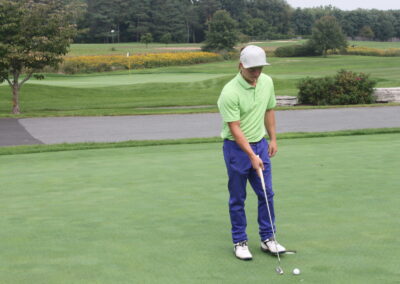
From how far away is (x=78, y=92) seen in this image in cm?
3628

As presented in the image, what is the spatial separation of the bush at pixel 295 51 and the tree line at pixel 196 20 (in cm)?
2860

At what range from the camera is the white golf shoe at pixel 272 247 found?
5.46 m

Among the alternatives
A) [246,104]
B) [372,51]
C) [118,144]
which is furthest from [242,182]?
[372,51]

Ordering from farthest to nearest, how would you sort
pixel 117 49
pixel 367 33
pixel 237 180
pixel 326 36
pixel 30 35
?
1. pixel 367 33
2. pixel 117 49
3. pixel 326 36
4. pixel 30 35
5. pixel 237 180

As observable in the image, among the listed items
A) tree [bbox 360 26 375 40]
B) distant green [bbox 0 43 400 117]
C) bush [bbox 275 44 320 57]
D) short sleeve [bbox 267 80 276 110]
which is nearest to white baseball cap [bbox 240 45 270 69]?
short sleeve [bbox 267 80 276 110]

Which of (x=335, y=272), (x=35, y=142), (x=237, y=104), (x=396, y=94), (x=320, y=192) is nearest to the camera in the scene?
(x=335, y=272)

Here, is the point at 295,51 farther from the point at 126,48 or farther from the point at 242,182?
the point at 242,182

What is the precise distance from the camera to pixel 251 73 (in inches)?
216

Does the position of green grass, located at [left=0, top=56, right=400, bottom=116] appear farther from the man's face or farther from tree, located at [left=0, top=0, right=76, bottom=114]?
the man's face

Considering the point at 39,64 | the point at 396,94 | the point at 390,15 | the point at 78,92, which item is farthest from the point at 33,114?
the point at 390,15

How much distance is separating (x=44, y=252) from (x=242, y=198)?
1757 millimetres

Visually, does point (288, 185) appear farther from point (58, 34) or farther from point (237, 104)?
point (58, 34)

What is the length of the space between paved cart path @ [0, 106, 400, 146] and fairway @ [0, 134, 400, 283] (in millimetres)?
7424

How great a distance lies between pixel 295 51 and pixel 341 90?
5119 centimetres
